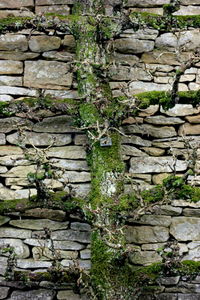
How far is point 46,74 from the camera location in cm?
399

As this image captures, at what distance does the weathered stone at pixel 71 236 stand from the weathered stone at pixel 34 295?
0.38 metres

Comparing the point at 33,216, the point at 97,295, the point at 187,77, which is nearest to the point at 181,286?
the point at 97,295

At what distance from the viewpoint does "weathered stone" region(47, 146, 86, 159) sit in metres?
3.87

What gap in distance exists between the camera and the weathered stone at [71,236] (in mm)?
3756

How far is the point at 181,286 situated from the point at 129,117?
4.19 ft

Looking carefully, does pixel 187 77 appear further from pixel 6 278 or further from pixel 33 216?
pixel 6 278

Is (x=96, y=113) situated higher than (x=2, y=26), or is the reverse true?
(x=2, y=26)

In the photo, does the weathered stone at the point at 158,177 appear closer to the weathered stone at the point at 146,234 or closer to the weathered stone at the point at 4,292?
the weathered stone at the point at 146,234

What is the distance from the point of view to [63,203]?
138 inches

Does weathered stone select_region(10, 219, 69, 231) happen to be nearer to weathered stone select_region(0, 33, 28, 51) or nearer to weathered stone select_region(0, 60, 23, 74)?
weathered stone select_region(0, 60, 23, 74)

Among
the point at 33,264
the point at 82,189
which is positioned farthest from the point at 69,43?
the point at 33,264

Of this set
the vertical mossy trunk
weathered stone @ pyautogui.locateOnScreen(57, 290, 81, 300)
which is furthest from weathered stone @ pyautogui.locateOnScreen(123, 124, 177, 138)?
weathered stone @ pyautogui.locateOnScreen(57, 290, 81, 300)

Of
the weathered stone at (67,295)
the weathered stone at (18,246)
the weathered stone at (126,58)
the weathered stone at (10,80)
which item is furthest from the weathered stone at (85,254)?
the weathered stone at (126,58)

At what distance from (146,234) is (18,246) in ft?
3.06
